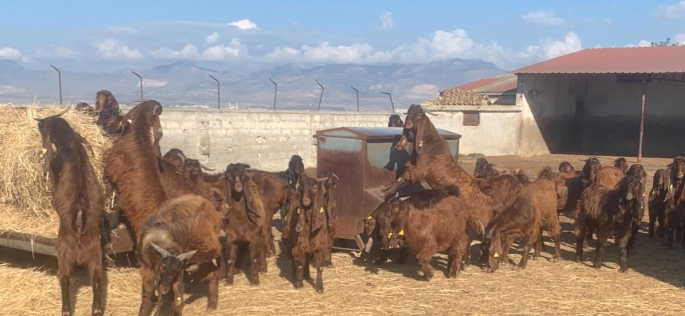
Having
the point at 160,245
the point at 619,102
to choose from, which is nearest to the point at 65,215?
the point at 160,245

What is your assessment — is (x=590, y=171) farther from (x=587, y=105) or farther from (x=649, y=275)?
(x=587, y=105)

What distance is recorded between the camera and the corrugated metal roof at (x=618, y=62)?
23875 millimetres

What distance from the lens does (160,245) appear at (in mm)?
6125

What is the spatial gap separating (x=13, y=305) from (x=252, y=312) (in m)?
2.68

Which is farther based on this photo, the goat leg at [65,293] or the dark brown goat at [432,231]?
the dark brown goat at [432,231]

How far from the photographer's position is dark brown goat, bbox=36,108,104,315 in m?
6.59

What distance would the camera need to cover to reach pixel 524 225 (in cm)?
907

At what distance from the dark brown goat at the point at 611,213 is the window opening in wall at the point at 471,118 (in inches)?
609

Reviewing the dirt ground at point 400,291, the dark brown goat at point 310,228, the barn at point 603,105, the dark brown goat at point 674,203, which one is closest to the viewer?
the dirt ground at point 400,291

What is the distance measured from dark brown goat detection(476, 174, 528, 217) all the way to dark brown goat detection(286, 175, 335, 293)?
3.25m

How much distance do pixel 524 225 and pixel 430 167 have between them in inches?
64.6

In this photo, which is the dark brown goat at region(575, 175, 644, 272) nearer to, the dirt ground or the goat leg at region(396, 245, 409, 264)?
the dirt ground

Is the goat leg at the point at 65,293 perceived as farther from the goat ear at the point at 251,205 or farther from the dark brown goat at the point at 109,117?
the goat ear at the point at 251,205

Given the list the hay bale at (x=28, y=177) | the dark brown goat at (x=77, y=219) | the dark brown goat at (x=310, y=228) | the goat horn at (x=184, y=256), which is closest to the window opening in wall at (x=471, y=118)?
the dark brown goat at (x=310, y=228)
